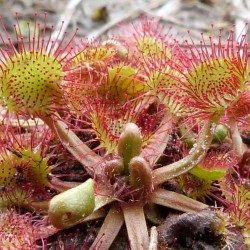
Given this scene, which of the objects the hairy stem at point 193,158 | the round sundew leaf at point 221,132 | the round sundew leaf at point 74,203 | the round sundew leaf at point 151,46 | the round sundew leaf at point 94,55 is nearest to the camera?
the round sundew leaf at point 74,203

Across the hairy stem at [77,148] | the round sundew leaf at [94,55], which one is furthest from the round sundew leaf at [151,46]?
the hairy stem at [77,148]

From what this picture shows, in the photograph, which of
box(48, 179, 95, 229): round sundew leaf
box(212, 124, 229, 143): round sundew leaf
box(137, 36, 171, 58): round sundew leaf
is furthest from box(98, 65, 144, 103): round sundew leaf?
box(48, 179, 95, 229): round sundew leaf

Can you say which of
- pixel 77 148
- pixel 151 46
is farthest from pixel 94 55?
pixel 77 148

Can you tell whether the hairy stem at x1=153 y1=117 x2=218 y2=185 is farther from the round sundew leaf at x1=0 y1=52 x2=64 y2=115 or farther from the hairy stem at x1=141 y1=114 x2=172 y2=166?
the round sundew leaf at x1=0 y1=52 x2=64 y2=115

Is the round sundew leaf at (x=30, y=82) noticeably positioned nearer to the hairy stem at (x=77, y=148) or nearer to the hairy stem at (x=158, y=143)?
the hairy stem at (x=77, y=148)

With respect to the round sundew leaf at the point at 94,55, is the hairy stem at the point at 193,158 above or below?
below

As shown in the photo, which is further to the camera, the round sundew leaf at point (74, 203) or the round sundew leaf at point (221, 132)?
the round sundew leaf at point (221, 132)

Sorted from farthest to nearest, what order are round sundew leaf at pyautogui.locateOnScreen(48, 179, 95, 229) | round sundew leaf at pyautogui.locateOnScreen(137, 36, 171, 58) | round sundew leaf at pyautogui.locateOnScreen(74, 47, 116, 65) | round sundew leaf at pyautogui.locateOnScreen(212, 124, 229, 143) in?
round sundew leaf at pyautogui.locateOnScreen(137, 36, 171, 58)
round sundew leaf at pyautogui.locateOnScreen(74, 47, 116, 65)
round sundew leaf at pyautogui.locateOnScreen(212, 124, 229, 143)
round sundew leaf at pyautogui.locateOnScreen(48, 179, 95, 229)
